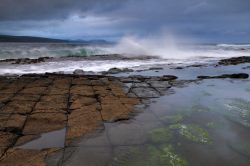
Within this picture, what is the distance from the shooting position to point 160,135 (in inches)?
191

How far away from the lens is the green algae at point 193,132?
4.74m

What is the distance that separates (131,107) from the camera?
6660 mm

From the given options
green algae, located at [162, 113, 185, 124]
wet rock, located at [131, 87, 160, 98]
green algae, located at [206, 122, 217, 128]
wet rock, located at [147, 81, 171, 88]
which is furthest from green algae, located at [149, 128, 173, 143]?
wet rock, located at [147, 81, 171, 88]

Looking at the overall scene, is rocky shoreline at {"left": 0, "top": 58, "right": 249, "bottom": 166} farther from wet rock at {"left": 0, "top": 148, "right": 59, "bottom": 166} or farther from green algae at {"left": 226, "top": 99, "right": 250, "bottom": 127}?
green algae at {"left": 226, "top": 99, "right": 250, "bottom": 127}

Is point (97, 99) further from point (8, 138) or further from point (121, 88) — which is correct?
point (8, 138)

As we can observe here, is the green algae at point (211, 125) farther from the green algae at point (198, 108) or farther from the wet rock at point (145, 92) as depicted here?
the wet rock at point (145, 92)

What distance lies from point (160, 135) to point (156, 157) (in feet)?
2.83

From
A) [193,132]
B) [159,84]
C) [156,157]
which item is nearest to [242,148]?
[193,132]

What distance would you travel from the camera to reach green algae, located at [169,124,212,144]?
15.6 feet

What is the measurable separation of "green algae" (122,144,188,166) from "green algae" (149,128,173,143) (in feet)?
0.93

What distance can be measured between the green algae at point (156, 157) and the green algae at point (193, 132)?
622 mm

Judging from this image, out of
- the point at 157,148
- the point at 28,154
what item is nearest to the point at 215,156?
the point at 157,148

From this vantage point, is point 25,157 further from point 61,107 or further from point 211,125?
point 211,125

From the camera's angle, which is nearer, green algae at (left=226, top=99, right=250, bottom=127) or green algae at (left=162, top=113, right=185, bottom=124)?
green algae at (left=162, top=113, right=185, bottom=124)
